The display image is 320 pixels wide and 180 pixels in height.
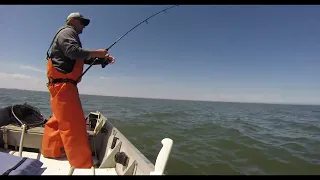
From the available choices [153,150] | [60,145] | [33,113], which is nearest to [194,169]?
[153,150]

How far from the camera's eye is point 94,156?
4.11 metres

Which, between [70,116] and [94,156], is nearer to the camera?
[70,116]

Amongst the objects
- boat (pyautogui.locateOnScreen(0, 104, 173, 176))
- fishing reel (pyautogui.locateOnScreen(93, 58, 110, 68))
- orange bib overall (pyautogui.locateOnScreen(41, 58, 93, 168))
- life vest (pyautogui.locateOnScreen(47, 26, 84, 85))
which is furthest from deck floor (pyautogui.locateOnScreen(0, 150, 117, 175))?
fishing reel (pyautogui.locateOnScreen(93, 58, 110, 68))

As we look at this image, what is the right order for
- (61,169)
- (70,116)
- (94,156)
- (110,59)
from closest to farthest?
(70,116)
(61,169)
(110,59)
(94,156)

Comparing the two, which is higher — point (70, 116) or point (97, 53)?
point (97, 53)

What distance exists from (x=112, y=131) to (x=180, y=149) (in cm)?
446

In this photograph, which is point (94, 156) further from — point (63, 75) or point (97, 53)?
point (97, 53)

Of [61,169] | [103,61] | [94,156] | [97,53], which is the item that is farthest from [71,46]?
[94,156]

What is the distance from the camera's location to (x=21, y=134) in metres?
3.94

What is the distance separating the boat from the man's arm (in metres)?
1.44

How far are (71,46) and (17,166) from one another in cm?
163

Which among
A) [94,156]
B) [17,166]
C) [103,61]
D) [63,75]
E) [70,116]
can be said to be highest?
[103,61]

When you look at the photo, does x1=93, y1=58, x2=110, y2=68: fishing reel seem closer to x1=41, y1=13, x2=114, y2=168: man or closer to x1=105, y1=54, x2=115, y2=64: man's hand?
x1=105, y1=54, x2=115, y2=64: man's hand

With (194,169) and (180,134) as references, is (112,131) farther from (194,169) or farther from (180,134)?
(180,134)
